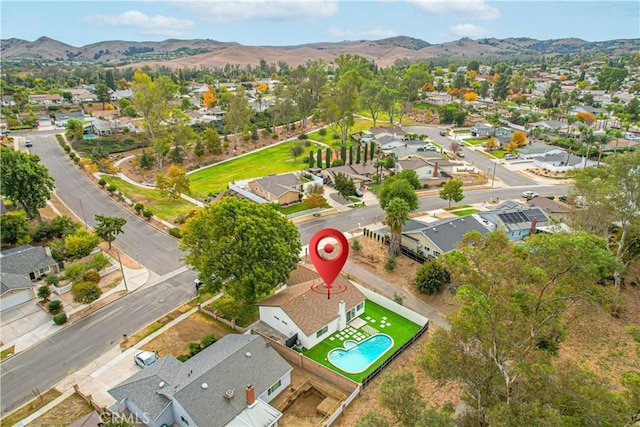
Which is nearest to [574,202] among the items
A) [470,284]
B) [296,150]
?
[470,284]

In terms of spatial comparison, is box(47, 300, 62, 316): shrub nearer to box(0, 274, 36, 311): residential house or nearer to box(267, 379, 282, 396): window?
box(0, 274, 36, 311): residential house

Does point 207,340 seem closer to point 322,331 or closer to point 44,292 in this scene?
point 322,331

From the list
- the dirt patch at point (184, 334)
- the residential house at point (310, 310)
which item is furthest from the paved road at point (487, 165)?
the dirt patch at point (184, 334)

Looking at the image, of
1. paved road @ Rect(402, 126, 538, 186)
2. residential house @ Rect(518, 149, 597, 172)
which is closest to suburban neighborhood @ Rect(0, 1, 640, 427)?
paved road @ Rect(402, 126, 538, 186)

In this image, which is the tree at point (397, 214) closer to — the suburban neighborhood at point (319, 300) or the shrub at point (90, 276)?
the suburban neighborhood at point (319, 300)

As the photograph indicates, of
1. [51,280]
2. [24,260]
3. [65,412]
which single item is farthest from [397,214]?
[24,260]

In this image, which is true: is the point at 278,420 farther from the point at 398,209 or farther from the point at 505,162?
the point at 505,162
